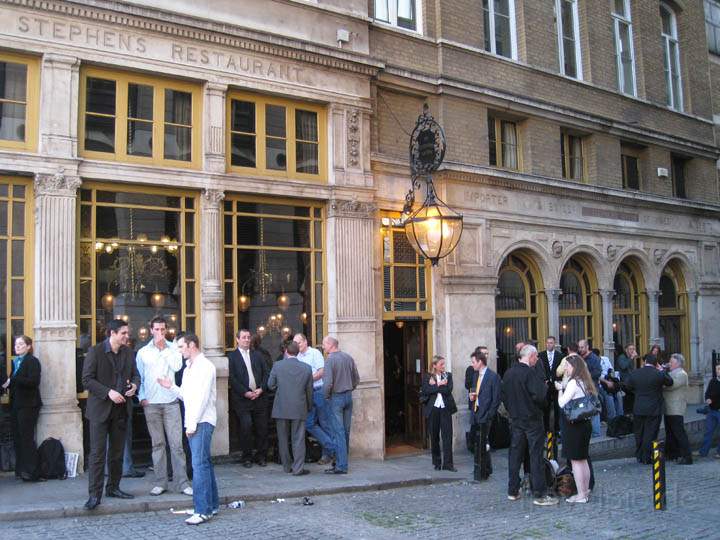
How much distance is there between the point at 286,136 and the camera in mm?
12633

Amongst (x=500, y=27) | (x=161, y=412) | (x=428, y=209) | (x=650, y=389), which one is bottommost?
(x=650, y=389)

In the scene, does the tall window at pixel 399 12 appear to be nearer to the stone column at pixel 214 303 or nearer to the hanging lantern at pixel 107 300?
the stone column at pixel 214 303

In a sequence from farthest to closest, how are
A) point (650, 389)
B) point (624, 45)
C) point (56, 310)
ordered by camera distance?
point (624, 45)
point (650, 389)
point (56, 310)

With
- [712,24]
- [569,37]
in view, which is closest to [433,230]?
[569,37]

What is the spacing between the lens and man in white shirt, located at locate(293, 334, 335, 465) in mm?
11445

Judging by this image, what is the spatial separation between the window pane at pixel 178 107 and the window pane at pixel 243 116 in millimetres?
722

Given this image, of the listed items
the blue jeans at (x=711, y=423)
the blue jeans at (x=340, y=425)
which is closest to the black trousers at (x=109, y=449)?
the blue jeans at (x=340, y=425)

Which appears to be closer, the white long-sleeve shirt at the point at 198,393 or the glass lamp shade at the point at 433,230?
the white long-sleeve shirt at the point at 198,393

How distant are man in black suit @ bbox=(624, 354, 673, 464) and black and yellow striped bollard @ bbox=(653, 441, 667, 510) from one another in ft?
10.7

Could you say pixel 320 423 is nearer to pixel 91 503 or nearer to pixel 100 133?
pixel 91 503

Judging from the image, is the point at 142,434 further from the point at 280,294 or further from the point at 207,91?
the point at 207,91

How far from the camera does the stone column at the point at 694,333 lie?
2005 centimetres

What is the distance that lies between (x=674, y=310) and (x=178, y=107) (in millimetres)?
14284

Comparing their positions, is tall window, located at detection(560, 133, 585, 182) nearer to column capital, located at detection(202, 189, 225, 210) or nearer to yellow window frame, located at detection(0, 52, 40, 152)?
column capital, located at detection(202, 189, 225, 210)
